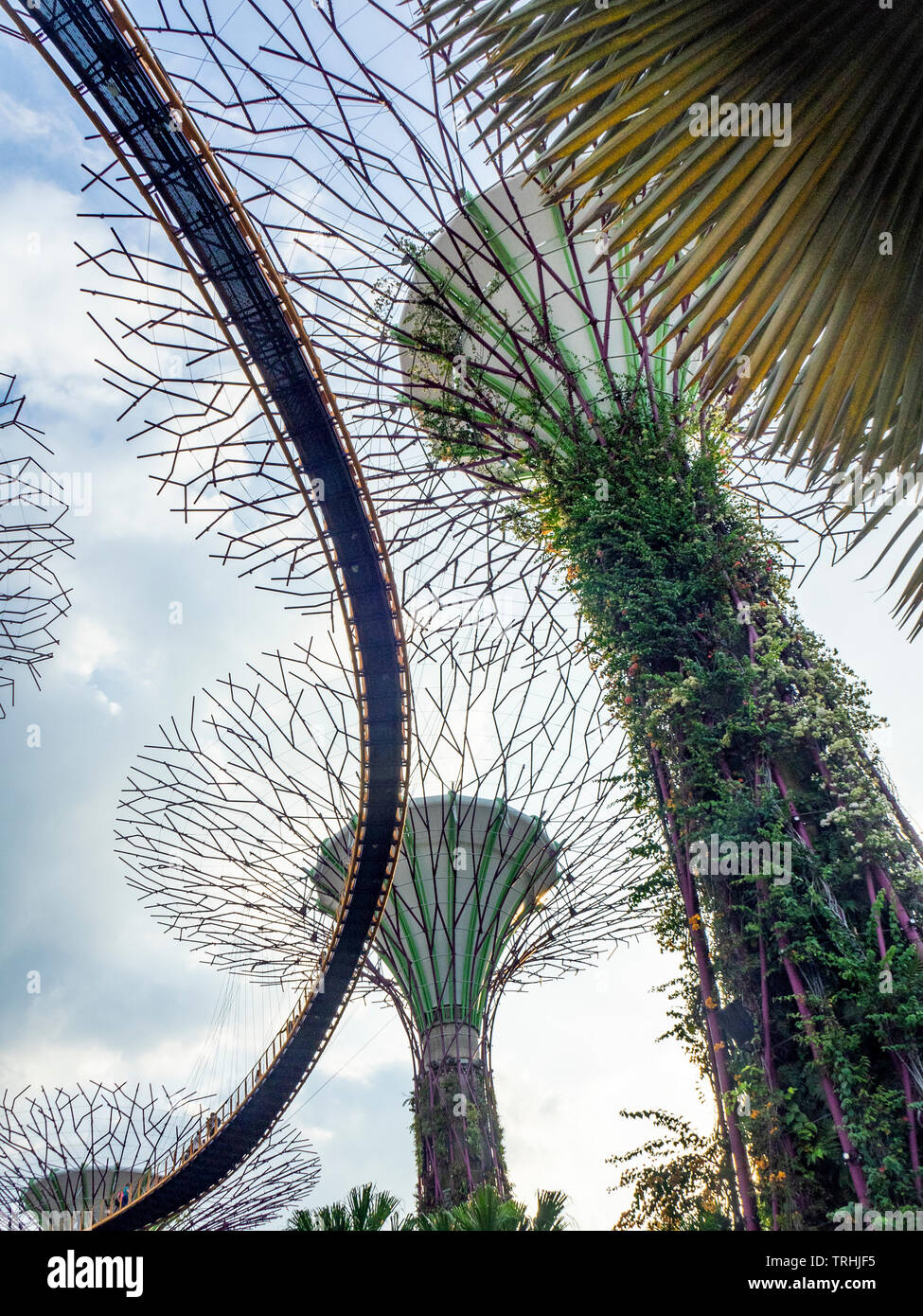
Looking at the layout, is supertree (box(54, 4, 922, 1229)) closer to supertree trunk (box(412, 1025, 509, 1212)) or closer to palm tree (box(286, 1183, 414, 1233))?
palm tree (box(286, 1183, 414, 1233))

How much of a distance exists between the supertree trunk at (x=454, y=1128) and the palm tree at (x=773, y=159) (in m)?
13.8

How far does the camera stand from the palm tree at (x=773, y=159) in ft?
8.07

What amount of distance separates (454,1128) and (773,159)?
49.5ft

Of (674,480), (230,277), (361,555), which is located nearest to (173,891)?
(361,555)

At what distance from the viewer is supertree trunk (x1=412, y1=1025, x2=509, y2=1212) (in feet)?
46.9

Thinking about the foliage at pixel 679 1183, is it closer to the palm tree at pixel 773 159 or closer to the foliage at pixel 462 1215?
the foliage at pixel 462 1215

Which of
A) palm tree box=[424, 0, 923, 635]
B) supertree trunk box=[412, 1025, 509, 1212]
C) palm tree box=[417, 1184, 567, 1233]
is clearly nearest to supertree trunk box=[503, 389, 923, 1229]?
palm tree box=[417, 1184, 567, 1233]

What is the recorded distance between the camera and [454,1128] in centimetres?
1469

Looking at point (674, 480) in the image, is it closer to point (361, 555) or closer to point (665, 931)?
point (665, 931)

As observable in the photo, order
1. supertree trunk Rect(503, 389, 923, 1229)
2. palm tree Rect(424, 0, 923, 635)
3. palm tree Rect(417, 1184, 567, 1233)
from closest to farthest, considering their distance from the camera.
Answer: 1. palm tree Rect(424, 0, 923, 635)
2. supertree trunk Rect(503, 389, 923, 1229)
3. palm tree Rect(417, 1184, 567, 1233)

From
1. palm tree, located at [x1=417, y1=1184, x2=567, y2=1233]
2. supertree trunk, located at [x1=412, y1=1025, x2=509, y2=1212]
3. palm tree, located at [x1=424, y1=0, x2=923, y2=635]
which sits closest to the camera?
palm tree, located at [x1=424, y1=0, x2=923, y2=635]

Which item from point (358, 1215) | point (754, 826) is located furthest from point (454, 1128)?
point (754, 826)

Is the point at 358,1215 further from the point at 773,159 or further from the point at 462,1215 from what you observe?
the point at 773,159

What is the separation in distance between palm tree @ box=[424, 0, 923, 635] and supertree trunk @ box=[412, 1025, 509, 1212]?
1379cm
